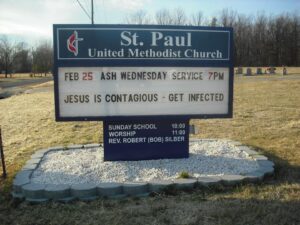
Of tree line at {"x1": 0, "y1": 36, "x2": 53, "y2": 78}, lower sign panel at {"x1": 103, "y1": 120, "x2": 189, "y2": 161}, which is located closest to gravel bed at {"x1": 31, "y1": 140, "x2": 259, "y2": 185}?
lower sign panel at {"x1": 103, "y1": 120, "x2": 189, "y2": 161}

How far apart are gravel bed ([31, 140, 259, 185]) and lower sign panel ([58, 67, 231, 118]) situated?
821 mm

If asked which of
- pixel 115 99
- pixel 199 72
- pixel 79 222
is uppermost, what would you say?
pixel 199 72

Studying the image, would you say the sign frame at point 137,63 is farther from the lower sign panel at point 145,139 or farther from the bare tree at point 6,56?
the bare tree at point 6,56

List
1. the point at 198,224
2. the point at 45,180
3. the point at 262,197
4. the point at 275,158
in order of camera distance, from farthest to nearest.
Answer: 1. the point at 275,158
2. the point at 45,180
3. the point at 262,197
4. the point at 198,224

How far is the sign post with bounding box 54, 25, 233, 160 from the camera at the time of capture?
6.21 meters

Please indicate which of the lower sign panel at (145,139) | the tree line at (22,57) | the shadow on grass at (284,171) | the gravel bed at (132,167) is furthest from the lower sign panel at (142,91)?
the tree line at (22,57)

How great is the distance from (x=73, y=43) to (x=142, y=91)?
1.40 m

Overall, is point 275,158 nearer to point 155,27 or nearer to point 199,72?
point 199,72

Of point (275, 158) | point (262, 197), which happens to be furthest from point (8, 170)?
point (275, 158)

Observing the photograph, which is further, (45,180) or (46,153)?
(46,153)

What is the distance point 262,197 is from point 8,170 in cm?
431

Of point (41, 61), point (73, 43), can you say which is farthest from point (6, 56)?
point (73, 43)

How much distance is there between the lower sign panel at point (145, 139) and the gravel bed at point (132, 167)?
156mm

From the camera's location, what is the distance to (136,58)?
20.7ft
